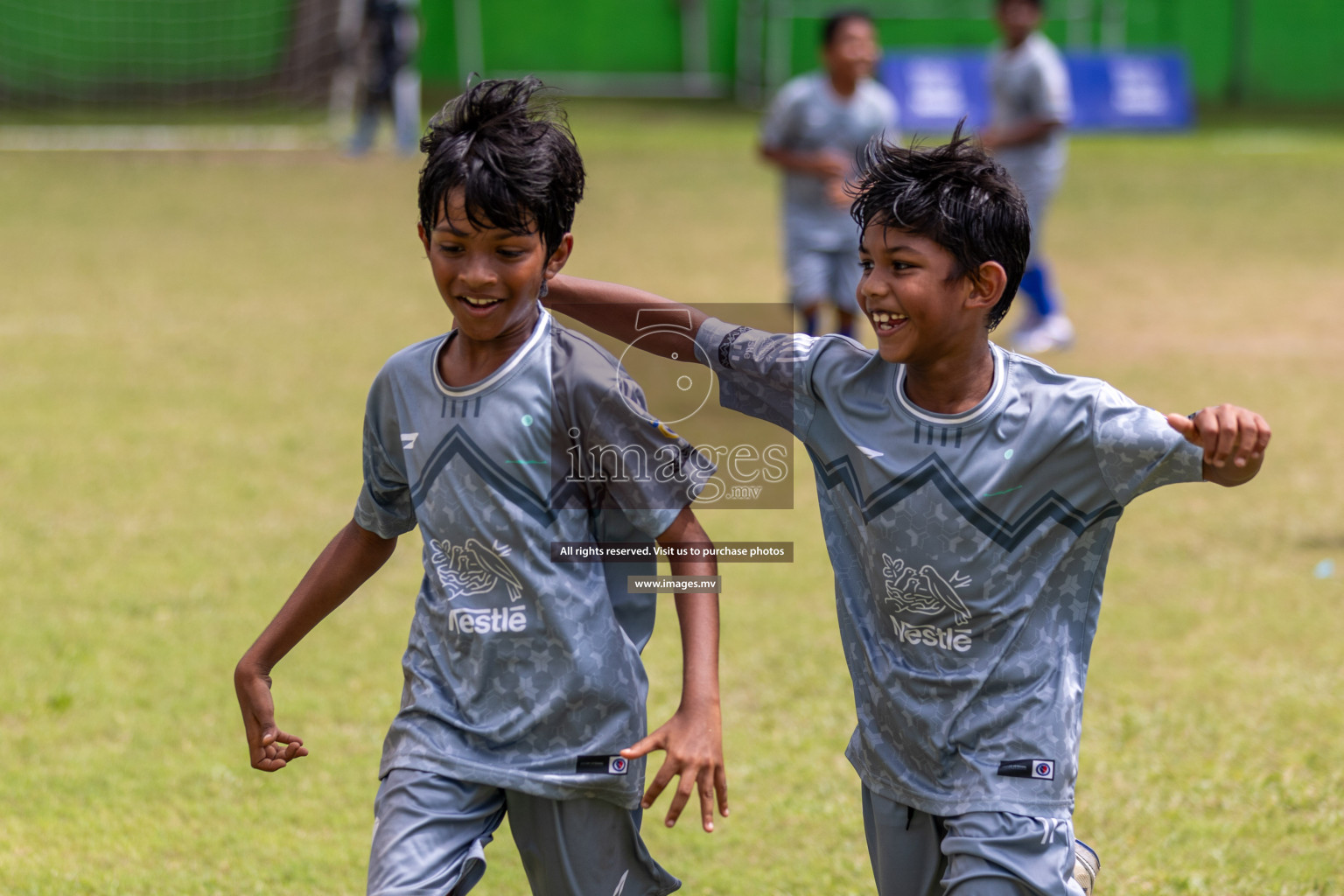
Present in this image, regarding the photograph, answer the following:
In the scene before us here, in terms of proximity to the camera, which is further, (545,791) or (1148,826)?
(1148,826)

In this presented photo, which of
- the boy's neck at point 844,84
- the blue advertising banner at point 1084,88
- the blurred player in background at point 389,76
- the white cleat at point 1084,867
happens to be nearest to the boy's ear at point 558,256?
the white cleat at point 1084,867

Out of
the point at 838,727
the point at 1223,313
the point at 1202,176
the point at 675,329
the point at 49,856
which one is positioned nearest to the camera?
the point at 675,329

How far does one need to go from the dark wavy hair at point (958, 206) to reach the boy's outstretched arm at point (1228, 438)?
375 millimetres

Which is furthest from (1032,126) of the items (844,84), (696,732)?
(696,732)

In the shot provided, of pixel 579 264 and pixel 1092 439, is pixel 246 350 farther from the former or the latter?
pixel 1092 439

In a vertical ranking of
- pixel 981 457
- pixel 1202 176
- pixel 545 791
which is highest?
pixel 981 457

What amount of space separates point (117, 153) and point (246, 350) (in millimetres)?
8698

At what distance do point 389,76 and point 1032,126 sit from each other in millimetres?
9729

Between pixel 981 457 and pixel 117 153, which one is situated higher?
pixel 981 457

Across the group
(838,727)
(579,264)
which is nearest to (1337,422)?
(838,727)

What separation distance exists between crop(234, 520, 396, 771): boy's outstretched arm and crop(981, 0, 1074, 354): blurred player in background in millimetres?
6534

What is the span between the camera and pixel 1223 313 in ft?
33.4

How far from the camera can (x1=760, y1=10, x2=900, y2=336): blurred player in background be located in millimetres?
7539

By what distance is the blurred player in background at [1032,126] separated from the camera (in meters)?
8.78
